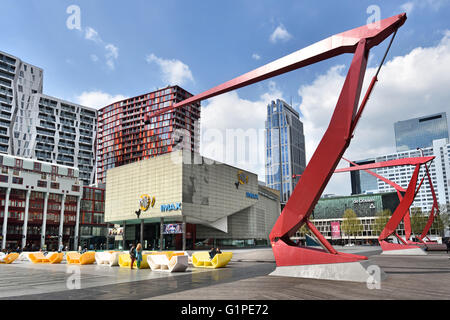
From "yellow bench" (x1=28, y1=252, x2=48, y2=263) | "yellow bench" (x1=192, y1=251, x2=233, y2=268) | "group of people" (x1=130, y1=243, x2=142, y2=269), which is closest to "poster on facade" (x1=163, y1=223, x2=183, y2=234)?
"yellow bench" (x1=28, y1=252, x2=48, y2=263)

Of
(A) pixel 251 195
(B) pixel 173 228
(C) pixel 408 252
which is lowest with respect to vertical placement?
(C) pixel 408 252

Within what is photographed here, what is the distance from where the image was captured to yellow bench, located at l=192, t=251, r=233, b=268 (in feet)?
73.3

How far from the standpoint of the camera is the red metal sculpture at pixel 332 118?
43.6 feet

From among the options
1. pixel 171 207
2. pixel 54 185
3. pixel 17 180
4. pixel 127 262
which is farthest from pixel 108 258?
pixel 54 185

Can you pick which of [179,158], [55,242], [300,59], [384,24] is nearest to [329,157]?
[300,59]

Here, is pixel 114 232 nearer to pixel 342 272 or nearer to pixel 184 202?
pixel 184 202

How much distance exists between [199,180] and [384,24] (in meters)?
52.4

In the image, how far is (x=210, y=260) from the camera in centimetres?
2270

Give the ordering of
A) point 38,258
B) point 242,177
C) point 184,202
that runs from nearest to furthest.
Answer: point 38,258 → point 184,202 → point 242,177

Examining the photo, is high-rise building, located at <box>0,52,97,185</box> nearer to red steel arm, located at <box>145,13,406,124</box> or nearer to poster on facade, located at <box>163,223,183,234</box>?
poster on facade, located at <box>163,223,183,234</box>

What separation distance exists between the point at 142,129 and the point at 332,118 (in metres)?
115
